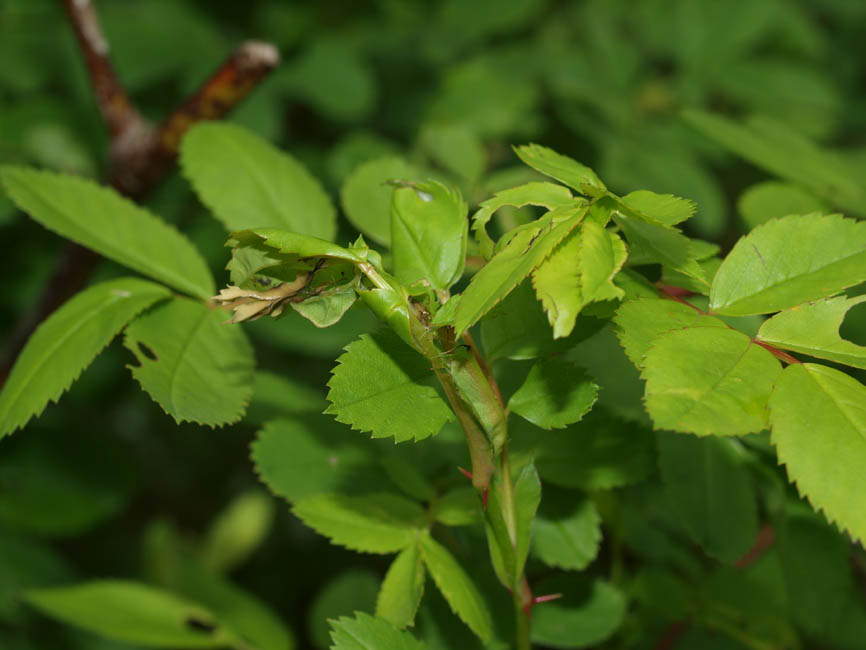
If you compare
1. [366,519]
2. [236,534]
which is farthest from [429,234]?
[236,534]

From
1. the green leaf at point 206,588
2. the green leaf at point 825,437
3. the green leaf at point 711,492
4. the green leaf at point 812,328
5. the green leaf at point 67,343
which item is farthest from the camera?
the green leaf at point 206,588

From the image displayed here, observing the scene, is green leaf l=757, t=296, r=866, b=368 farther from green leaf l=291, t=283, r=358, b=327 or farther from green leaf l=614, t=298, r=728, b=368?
green leaf l=291, t=283, r=358, b=327

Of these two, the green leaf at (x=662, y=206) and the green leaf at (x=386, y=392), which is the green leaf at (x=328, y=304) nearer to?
the green leaf at (x=386, y=392)

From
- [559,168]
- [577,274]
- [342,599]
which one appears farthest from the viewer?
[342,599]

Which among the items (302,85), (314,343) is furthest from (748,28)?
(314,343)

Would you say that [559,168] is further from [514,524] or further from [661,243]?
[514,524]

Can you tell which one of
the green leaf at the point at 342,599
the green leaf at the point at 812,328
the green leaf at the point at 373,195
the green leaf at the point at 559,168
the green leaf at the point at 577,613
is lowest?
the green leaf at the point at 342,599

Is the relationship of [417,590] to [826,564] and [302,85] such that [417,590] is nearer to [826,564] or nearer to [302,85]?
[826,564]

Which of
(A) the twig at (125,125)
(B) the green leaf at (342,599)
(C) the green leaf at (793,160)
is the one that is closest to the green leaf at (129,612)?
(B) the green leaf at (342,599)
